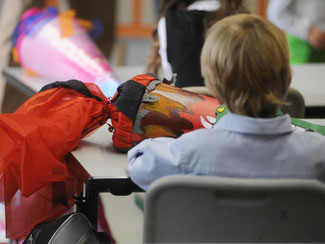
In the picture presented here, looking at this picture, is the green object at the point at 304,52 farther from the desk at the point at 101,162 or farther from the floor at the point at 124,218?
the desk at the point at 101,162

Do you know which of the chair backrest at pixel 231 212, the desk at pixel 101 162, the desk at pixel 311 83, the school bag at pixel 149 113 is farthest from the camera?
the desk at pixel 311 83

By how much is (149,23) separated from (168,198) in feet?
15.4

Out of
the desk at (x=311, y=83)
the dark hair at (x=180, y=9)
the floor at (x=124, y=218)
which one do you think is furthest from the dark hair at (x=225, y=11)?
the floor at (x=124, y=218)

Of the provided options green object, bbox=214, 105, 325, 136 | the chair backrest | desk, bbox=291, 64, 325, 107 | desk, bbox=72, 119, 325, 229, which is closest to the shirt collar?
the chair backrest

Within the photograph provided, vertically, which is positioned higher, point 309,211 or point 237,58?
point 237,58

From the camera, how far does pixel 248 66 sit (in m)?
1.38

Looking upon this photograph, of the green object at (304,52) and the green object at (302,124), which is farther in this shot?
the green object at (304,52)

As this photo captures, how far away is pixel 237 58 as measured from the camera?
1.38 meters

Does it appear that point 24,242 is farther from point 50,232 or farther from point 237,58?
point 237,58

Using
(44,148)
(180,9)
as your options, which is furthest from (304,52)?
(44,148)

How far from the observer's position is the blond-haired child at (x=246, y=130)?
1.37 meters

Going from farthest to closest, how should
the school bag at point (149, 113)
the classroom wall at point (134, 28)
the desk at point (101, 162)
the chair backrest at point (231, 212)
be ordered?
the classroom wall at point (134, 28) → the school bag at point (149, 113) → the desk at point (101, 162) → the chair backrest at point (231, 212)

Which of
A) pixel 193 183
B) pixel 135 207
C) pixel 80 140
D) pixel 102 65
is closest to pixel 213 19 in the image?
pixel 102 65

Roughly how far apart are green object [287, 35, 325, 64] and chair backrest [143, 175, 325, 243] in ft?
8.18
